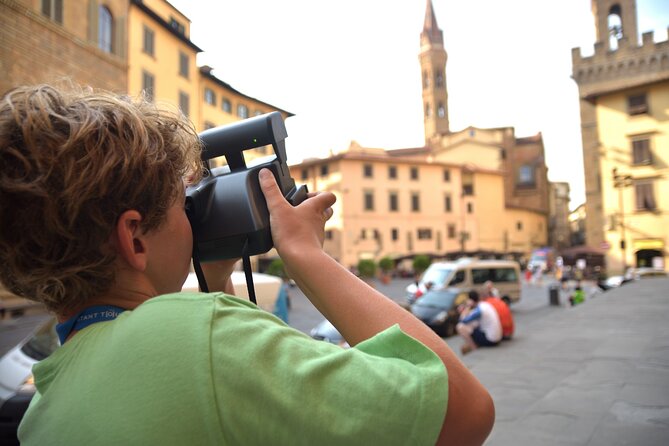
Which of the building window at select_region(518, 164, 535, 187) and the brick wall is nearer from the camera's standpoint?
the brick wall

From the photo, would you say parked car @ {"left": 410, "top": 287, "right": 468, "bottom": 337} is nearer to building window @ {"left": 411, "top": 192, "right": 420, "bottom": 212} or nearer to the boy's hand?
the boy's hand

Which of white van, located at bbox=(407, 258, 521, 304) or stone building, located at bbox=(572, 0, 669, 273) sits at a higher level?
stone building, located at bbox=(572, 0, 669, 273)

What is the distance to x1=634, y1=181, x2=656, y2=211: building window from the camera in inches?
1081

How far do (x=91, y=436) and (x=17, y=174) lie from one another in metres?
0.40

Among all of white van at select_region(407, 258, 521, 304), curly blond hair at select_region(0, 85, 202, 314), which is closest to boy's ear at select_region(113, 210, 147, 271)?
curly blond hair at select_region(0, 85, 202, 314)

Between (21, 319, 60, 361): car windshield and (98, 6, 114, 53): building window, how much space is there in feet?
10.3

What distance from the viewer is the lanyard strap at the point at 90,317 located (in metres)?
0.77

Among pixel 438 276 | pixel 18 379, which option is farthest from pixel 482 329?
pixel 438 276

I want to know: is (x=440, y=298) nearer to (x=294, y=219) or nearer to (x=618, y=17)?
(x=294, y=219)

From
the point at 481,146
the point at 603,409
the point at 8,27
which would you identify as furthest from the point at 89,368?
the point at 481,146

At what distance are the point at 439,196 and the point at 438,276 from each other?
26.7 metres

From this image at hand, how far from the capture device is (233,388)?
1.96 feet

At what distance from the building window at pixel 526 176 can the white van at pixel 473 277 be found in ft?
142

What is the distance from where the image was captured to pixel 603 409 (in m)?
3.58
